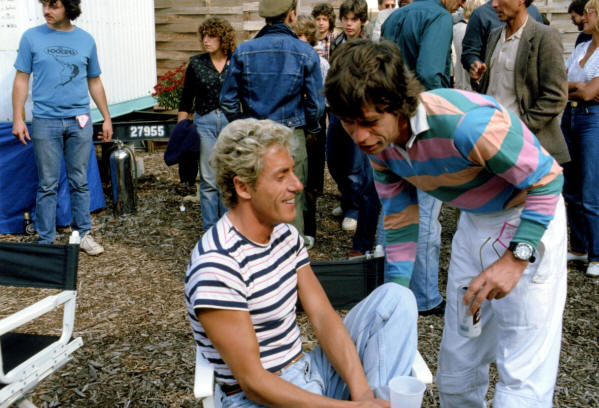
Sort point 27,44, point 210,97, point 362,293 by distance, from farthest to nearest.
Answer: point 210,97, point 27,44, point 362,293

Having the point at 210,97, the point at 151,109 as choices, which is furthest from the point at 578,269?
the point at 151,109

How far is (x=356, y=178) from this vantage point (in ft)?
18.0

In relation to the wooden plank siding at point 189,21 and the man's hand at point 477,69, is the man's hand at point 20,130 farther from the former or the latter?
the wooden plank siding at point 189,21

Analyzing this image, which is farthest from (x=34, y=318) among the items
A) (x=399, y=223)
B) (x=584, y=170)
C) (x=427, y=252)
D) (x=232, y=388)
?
(x=584, y=170)

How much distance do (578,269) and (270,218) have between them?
12.4 feet

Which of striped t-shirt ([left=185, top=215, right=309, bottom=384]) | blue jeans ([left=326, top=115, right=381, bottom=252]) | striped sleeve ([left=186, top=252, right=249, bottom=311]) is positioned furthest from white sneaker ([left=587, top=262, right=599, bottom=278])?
striped sleeve ([left=186, top=252, right=249, bottom=311])

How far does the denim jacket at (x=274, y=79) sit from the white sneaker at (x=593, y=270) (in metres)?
2.54

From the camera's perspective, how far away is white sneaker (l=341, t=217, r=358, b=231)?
596 cm

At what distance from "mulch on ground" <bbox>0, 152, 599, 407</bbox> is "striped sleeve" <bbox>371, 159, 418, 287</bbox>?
1.13 metres

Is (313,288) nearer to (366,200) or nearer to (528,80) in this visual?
(528,80)

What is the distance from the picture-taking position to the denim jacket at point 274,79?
437 centimetres

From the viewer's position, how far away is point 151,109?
894cm

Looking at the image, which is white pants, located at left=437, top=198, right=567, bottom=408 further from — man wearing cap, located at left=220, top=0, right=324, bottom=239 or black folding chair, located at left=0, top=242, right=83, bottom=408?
man wearing cap, located at left=220, top=0, right=324, bottom=239

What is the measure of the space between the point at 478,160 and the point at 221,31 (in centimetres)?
390
